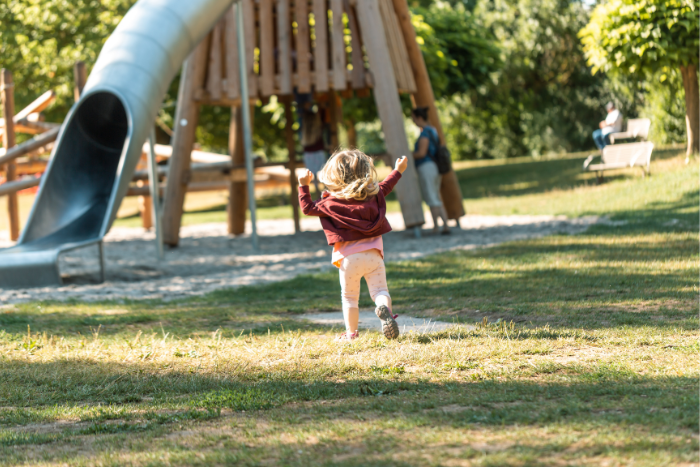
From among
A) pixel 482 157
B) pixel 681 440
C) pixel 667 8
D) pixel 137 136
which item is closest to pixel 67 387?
pixel 681 440

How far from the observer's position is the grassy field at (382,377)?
2.78 metres

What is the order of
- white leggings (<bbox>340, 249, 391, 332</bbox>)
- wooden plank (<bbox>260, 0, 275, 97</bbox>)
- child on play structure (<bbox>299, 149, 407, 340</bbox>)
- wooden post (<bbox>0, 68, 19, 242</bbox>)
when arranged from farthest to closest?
1. wooden post (<bbox>0, 68, 19, 242</bbox>)
2. wooden plank (<bbox>260, 0, 275, 97</bbox>)
3. white leggings (<bbox>340, 249, 391, 332</bbox>)
4. child on play structure (<bbox>299, 149, 407, 340</bbox>)

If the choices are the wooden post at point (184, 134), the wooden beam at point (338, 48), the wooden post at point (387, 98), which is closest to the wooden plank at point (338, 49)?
the wooden beam at point (338, 48)

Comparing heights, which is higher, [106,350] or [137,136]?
[137,136]

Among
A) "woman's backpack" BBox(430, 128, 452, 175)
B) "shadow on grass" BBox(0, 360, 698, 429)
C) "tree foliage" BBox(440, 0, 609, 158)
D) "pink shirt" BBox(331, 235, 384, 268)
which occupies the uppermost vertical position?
"tree foliage" BBox(440, 0, 609, 158)

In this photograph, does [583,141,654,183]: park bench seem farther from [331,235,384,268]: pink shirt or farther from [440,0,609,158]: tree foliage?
[440,0,609,158]: tree foliage

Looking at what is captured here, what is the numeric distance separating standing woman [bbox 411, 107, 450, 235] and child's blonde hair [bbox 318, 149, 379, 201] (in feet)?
21.5

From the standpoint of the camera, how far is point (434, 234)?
11602 millimetres

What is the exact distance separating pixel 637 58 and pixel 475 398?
13.1 m

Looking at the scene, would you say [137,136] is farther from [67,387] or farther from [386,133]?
[67,387]

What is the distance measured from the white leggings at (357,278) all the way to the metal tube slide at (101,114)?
15.3 ft

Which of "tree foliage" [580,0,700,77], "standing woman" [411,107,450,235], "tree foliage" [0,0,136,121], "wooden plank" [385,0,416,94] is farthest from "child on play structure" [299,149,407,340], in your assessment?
"tree foliage" [0,0,136,121]

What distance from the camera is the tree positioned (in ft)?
45.9

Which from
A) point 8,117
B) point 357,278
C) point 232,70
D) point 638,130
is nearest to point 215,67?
point 232,70
